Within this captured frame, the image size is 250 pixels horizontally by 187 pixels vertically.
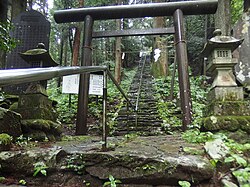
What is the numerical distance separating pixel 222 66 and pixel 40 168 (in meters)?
2.97

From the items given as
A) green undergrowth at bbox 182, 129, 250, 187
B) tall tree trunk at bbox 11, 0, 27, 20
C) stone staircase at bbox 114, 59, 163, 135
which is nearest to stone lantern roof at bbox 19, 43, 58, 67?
stone staircase at bbox 114, 59, 163, 135

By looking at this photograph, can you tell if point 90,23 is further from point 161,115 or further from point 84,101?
point 161,115

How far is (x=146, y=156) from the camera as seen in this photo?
1969 mm

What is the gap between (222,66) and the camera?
137 inches

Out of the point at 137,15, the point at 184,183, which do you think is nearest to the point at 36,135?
the point at 184,183

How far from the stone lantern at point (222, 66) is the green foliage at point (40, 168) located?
2552mm

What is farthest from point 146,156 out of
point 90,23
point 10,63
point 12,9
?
point 12,9

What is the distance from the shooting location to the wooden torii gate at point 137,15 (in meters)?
4.55

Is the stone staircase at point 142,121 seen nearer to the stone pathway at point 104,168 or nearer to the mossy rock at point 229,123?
the mossy rock at point 229,123

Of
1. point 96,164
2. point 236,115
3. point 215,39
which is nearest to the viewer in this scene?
point 96,164

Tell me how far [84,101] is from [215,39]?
2721mm

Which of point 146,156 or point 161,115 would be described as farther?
point 161,115

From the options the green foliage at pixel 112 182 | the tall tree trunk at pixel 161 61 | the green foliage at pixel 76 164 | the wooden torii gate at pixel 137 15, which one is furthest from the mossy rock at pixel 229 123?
the tall tree trunk at pixel 161 61

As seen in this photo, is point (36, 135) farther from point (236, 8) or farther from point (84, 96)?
point (236, 8)
